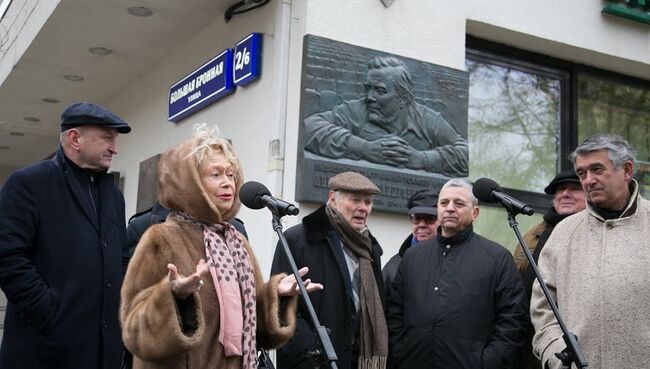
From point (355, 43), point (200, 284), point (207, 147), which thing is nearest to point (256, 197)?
point (207, 147)

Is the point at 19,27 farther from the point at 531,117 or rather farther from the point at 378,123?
the point at 531,117

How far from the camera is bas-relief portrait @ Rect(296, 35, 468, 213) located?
6.40m

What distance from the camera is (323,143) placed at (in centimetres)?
640

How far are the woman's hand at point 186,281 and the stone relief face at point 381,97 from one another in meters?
3.75

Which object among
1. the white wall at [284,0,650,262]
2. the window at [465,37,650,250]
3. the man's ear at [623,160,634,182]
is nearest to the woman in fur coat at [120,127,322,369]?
the man's ear at [623,160,634,182]

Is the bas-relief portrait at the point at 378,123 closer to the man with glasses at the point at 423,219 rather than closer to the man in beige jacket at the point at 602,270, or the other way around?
the man with glasses at the point at 423,219

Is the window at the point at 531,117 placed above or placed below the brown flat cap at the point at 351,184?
above

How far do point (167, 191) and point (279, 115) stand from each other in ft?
10.4

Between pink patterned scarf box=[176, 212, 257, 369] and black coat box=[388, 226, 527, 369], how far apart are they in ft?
4.59

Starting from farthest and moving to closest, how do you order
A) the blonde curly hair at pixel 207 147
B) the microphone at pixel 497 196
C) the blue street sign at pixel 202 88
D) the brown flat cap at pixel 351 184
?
the blue street sign at pixel 202 88 → the brown flat cap at pixel 351 184 → the microphone at pixel 497 196 → the blonde curly hair at pixel 207 147

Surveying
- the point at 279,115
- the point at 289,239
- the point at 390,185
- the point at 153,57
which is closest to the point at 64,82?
the point at 153,57

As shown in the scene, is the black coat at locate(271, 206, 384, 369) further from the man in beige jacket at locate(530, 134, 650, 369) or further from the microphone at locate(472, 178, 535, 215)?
the man in beige jacket at locate(530, 134, 650, 369)

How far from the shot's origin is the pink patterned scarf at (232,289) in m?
3.38

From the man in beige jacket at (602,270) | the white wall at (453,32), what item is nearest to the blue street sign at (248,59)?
the white wall at (453,32)
